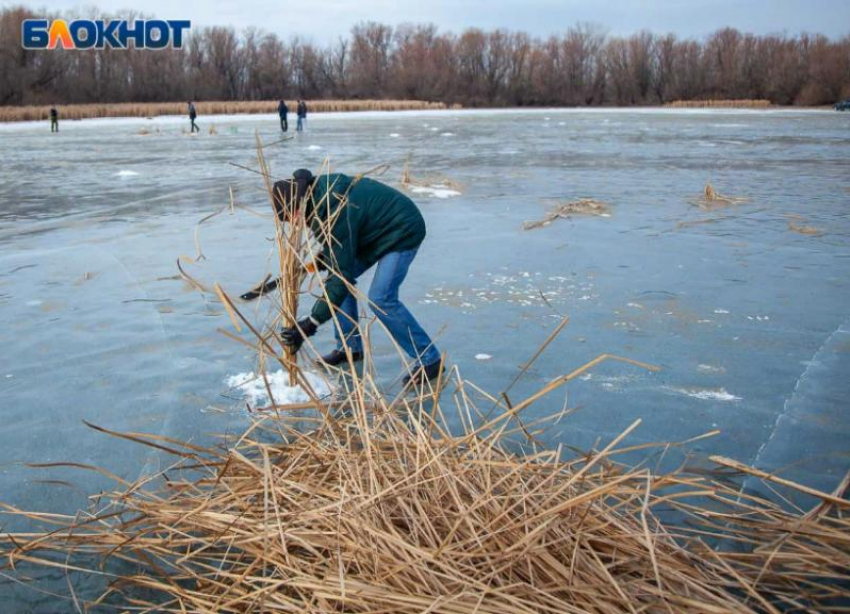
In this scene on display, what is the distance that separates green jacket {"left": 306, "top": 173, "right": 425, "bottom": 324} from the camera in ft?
13.2

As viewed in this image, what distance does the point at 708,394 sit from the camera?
4184 mm

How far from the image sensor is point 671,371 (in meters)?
4.53

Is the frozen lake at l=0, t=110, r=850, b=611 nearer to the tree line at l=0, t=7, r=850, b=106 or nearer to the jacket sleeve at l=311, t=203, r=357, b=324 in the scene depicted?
the jacket sleeve at l=311, t=203, r=357, b=324

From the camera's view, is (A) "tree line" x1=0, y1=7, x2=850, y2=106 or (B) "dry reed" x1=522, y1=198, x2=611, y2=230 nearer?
(B) "dry reed" x1=522, y1=198, x2=611, y2=230

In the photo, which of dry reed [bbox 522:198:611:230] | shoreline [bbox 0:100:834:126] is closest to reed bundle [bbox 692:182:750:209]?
dry reed [bbox 522:198:611:230]

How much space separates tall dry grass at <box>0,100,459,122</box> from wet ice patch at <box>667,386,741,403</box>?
45.7 m

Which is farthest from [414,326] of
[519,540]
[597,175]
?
[597,175]

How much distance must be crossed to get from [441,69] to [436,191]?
85.6 meters

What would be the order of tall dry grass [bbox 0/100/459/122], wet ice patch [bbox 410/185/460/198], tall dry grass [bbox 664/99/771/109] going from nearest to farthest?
wet ice patch [bbox 410/185/460/198]
tall dry grass [bbox 0/100/459/122]
tall dry grass [bbox 664/99/771/109]

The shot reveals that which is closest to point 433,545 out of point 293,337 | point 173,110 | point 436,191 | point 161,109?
point 293,337

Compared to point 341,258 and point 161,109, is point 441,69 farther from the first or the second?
point 341,258

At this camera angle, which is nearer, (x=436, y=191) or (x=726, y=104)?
(x=436, y=191)

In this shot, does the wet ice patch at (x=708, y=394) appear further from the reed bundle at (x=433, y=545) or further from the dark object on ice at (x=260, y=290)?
the dark object on ice at (x=260, y=290)

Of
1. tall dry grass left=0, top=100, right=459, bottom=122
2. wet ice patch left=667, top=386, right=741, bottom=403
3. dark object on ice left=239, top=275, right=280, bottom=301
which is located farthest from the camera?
tall dry grass left=0, top=100, right=459, bottom=122
